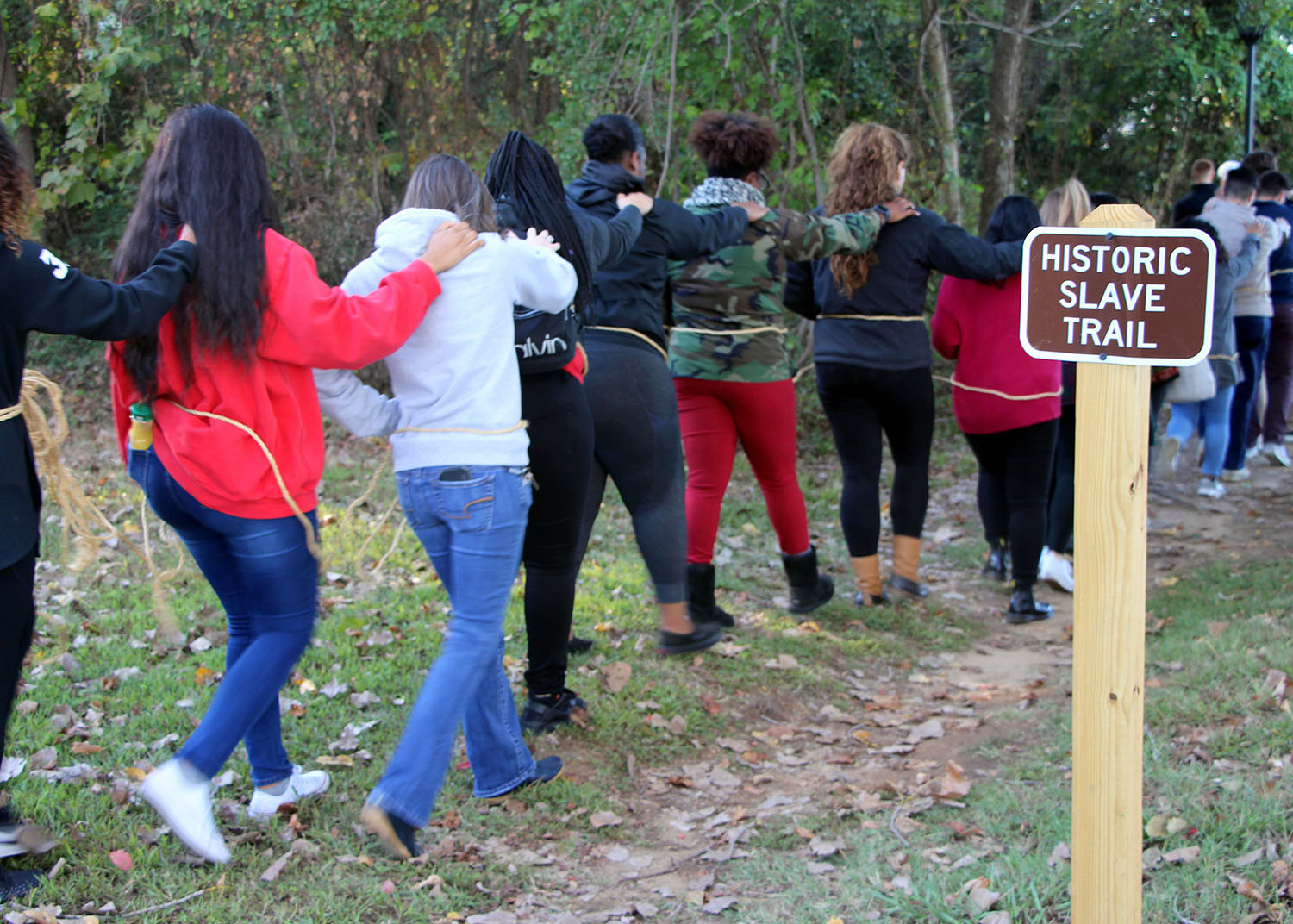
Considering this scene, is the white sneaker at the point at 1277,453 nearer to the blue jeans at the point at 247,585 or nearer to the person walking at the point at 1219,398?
the person walking at the point at 1219,398

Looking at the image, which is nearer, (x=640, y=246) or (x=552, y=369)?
(x=552, y=369)

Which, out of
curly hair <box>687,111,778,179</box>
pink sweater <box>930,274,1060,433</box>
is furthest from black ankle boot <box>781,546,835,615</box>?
curly hair <box>687,111,778,179</box>

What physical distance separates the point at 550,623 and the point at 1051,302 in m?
2.37

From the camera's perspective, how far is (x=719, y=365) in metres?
5.27

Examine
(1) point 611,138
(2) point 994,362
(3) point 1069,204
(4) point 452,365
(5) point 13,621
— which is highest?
(1) point 611,138

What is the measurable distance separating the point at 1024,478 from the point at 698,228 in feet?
8.12

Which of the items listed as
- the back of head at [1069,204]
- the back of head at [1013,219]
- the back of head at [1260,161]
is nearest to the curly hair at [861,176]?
Answer: the back of head at [1013,219]

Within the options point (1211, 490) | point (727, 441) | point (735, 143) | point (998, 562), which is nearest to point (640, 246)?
point (735, 143)

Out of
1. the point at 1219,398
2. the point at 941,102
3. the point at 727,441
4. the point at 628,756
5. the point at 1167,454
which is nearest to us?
the point at 628,756

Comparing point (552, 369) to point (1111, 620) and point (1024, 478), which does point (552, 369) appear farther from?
point (1024, 478)

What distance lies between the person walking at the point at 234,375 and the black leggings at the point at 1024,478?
365cm

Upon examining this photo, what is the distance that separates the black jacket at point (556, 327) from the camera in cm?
382

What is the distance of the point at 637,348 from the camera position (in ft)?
15.1

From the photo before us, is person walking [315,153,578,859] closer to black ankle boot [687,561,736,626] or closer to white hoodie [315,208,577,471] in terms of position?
white hoodie [315,208,577,471]
